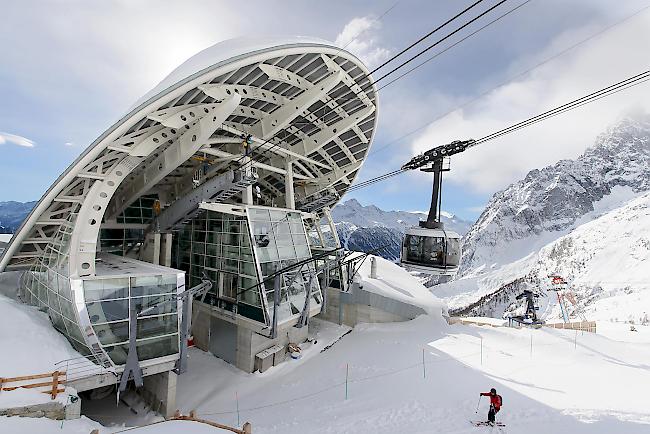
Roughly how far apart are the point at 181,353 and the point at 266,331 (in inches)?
180

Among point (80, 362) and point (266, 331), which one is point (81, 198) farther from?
point (266, 331)

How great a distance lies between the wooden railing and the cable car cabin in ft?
44.0

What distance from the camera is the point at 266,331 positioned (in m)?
18.2

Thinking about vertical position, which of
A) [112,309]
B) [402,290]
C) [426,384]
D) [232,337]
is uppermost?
[112,309]

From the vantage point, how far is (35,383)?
10820mm

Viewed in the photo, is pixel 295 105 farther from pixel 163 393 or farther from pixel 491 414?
pixel 491 414

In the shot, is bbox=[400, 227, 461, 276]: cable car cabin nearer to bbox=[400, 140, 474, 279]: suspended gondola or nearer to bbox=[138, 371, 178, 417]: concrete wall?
bbox=[400, 140, 474, 279]: suspended gondola

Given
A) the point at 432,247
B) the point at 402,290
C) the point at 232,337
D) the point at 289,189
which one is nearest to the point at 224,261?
the point at 232,337

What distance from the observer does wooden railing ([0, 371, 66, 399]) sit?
33.8ft

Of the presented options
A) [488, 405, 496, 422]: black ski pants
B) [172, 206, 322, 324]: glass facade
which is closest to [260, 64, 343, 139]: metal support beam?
[172, 206, 322, 324]: glass facade

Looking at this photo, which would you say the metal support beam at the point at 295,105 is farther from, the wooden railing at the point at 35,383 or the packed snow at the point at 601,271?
the packed snow at the point at 601,271

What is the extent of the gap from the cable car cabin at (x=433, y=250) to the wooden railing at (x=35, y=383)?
13.4m

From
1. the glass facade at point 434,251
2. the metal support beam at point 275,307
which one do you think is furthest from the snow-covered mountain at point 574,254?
the metal support beam at point 275,307

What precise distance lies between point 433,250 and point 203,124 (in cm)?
1208
